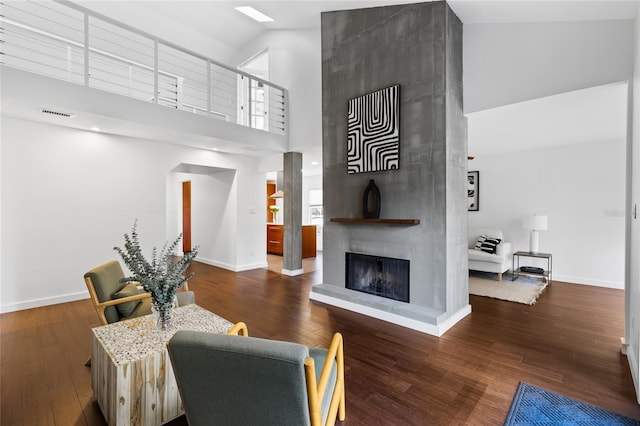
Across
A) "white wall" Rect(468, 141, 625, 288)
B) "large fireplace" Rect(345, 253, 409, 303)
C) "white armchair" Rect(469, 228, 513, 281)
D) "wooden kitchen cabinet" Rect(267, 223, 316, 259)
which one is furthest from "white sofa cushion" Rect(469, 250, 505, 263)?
"wooden kitchen cabinet" Rect(267, 223, 316, 259)

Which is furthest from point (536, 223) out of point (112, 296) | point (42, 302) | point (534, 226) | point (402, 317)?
point (42, 302)

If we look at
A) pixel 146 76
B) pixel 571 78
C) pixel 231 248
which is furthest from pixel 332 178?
pixel 146 76

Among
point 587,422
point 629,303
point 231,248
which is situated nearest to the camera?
point 587,422

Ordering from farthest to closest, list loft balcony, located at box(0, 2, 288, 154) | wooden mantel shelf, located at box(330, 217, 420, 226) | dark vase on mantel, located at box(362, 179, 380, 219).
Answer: dark vase on mantel, located at box(362, 179, 380, 219), wooden mantel shelf, located at box(330, 217, 420, 226), loft balcony, located at box(0, 2, 288, 154)

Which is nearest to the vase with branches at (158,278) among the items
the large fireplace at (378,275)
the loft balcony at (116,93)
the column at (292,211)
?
the large fireplace at (378,275)

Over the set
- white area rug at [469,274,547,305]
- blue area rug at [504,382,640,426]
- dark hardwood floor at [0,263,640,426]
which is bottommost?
blue area rug at [504,382,640,426]

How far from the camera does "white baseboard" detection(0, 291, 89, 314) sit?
3.96 metres

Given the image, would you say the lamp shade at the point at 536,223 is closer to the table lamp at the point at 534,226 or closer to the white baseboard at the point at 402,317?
the table lamp at the point at 534,226

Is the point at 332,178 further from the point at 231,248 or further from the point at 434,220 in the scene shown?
the point at 231,248

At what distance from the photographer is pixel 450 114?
3.39m

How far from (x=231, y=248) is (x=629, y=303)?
6138mm

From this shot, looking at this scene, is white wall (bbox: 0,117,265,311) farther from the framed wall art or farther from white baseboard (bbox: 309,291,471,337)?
the framed wall art

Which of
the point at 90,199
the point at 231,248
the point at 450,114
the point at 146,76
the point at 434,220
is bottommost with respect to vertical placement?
the point at 231,248

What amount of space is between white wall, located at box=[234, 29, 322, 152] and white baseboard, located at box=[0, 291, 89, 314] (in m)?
4.21
